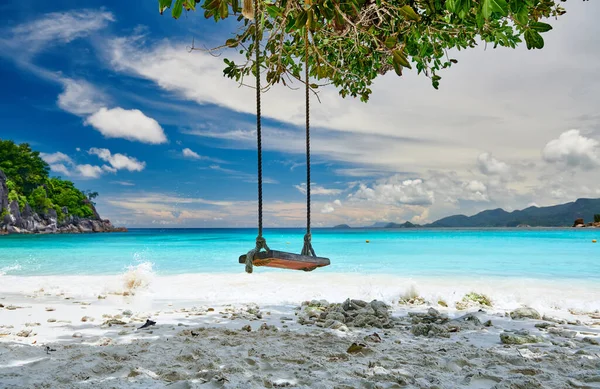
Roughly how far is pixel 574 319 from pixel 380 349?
3.58 m

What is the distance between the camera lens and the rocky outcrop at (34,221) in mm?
56781

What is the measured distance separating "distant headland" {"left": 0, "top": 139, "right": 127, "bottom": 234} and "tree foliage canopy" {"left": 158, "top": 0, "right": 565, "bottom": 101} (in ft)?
212

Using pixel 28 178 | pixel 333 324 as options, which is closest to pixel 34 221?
pixel 28 178

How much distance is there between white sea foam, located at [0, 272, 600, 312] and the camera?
7.12 meters

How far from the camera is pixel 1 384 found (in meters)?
2.96

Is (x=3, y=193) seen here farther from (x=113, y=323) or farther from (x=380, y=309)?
(x=380, y=309)

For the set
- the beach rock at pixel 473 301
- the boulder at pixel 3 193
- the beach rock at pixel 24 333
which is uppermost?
the boulder at pixel 3 193

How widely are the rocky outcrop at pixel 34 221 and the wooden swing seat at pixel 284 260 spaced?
6574 centimetres

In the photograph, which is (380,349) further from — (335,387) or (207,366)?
(207,366)

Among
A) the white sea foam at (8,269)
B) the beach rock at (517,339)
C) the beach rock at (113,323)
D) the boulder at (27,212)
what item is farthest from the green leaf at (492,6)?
the boulder at (27,212)

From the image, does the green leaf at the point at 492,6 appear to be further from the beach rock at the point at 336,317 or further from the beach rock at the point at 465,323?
the beach rock at the point at 336,317

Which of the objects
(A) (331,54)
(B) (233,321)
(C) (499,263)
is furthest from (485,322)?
(C) (499,263)

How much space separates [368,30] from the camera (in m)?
4.49

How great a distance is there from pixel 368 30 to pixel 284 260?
9.03 feet
